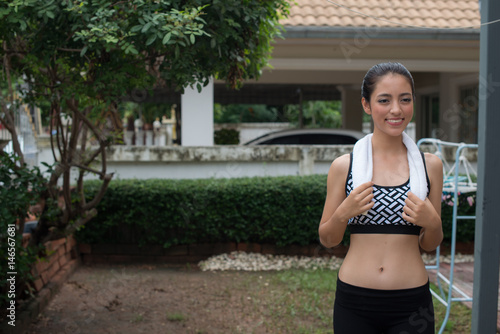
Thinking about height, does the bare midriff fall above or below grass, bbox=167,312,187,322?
above

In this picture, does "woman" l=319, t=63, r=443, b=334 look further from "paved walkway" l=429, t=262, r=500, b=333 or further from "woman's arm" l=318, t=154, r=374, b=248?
"paved walkway" l=429, t=262, r=500, b=333

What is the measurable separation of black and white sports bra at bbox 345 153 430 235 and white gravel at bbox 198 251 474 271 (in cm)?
462

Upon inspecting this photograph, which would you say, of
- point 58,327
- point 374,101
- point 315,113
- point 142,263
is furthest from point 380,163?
point 315,113

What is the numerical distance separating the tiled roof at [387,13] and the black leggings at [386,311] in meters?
6.49

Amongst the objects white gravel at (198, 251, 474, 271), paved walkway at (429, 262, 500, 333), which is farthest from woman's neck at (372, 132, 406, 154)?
white gravel at (198, 251, 474, 271)

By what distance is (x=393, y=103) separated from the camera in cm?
220

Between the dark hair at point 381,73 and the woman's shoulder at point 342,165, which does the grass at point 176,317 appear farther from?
the dark hair at point 381,73

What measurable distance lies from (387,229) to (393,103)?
54cm

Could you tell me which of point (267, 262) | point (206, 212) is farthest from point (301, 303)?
point (206, 212)

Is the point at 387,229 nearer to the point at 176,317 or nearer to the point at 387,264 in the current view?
the point at 387,264

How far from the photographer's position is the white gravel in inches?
265

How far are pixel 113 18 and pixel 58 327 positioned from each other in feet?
9.53

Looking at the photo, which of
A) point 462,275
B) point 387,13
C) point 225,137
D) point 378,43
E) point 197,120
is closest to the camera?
point 462,275

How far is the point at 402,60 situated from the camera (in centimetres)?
910
